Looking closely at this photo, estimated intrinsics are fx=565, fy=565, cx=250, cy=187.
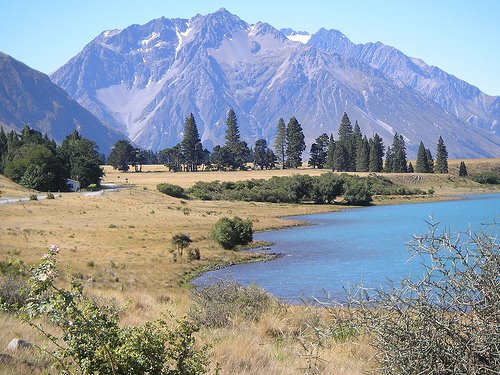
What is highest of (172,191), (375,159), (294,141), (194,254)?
(294,141)

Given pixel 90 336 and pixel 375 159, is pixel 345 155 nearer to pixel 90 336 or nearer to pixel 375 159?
pixel 375 159

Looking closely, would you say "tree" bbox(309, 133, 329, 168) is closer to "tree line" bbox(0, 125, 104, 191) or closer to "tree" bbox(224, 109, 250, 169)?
"tree" bbox(224, 109, 250, 169)

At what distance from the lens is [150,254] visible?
4119cm

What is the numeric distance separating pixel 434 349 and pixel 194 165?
14858cm

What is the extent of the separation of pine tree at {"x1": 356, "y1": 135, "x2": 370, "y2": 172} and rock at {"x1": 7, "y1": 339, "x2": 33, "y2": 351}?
133 metres

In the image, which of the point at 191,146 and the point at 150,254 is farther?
the point at 191,146

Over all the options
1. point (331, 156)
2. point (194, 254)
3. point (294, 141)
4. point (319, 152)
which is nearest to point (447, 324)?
point (194, 254)

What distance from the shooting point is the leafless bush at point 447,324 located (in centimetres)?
551

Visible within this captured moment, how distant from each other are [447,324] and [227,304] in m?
7.92

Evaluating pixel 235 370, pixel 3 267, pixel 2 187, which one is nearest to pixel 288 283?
pixel 3 267

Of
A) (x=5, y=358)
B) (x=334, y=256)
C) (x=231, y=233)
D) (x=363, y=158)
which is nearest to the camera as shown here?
(x=5, y=358)

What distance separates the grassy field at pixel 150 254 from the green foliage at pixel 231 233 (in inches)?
38.7

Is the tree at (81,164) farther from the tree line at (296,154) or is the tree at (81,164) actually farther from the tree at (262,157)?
the tree at (262,157)

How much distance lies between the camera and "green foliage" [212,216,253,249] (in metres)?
47.5
